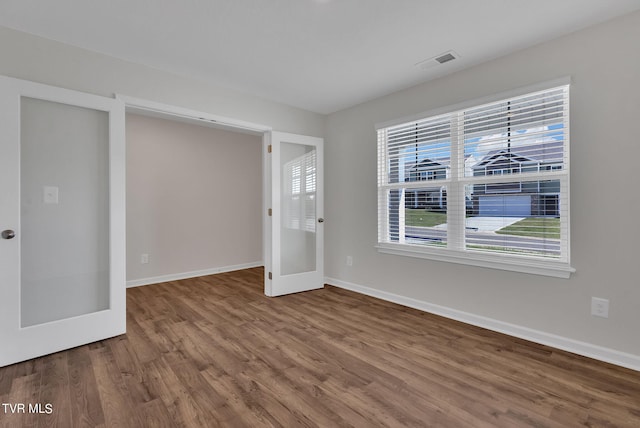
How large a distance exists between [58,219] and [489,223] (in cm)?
369

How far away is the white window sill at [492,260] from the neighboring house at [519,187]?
0.39 metres

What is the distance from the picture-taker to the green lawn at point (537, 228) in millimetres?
2467

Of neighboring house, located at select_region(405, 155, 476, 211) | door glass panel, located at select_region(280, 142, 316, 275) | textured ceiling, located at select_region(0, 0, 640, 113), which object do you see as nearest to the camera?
textured ceiling, located at select_region(0, 0, 640, 113)

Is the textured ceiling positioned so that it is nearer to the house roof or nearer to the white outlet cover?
the house roof

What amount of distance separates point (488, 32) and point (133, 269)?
4.96m

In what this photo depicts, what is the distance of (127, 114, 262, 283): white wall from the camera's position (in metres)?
4.38

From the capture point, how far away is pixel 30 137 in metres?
2.28

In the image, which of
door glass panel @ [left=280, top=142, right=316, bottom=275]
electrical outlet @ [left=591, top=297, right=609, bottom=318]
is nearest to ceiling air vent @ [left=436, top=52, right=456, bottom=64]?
door glass panel @ [left=280, top=142, right=316, bottom=275]

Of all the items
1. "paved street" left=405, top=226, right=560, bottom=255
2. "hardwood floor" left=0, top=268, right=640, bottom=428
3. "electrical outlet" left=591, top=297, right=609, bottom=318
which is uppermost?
"paved street" left=405, top=226, right=560, bottom=255

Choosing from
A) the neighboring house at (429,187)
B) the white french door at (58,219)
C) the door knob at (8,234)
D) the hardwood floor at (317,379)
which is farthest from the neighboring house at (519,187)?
the door knob at (8,234)

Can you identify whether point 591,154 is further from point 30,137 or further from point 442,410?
point 30,137

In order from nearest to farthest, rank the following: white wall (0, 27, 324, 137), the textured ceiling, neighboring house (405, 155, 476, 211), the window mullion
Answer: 1. the textured ceiling
2. white wall (0, 27, 324, 137)
3. the window mullion
4. neighboring house (405, 155, 476, 211)

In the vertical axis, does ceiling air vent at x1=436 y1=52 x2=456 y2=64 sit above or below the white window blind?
above

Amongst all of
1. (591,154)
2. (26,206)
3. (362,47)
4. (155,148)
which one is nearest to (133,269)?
(155,148)
